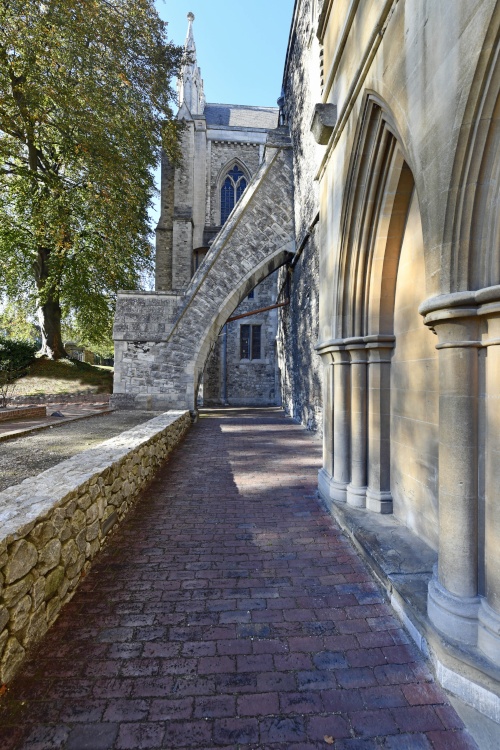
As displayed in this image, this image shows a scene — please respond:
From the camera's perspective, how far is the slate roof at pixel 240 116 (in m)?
26.7

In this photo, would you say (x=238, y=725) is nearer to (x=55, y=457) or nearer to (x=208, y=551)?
(x=208, y=551)

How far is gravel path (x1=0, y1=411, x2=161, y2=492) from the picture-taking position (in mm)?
4706

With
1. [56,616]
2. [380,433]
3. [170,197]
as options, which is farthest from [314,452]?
[170,197]

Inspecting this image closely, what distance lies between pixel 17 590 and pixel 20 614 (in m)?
0.15

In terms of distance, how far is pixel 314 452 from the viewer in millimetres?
7277

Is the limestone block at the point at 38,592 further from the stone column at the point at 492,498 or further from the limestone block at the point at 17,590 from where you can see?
the stone column at the point at 492,498

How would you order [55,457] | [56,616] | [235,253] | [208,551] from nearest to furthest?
[56,616] → [208,551] → [55,457] → [235,253]

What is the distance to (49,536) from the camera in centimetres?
222

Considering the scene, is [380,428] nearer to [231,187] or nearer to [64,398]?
[64,398]

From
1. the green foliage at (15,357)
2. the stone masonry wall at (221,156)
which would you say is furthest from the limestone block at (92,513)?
the stone masonry wall at (221,156)

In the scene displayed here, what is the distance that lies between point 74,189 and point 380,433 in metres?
17.0

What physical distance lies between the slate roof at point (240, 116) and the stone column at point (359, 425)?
Result: 2837 centimetres

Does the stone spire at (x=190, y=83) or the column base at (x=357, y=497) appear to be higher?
the stone spire at (x=190, y=83)

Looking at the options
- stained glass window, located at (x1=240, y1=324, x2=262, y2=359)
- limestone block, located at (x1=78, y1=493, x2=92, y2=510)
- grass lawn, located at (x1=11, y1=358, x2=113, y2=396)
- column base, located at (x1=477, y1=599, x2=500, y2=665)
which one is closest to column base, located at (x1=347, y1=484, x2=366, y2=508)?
column base, located at (x1=477, y1=599, x2=500, y2=665)
